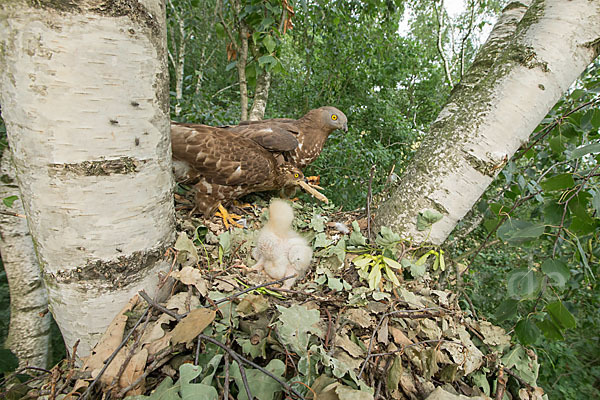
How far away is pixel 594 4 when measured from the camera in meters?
0.98

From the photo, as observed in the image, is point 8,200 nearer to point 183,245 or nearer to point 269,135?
point 183,245

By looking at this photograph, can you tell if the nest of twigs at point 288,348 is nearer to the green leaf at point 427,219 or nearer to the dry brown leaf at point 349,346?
the dry brown leaf at point 349,346

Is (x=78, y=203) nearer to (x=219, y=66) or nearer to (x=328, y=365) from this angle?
(x=328, y=365)

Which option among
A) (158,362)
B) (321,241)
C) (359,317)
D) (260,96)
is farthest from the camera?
(260,96)

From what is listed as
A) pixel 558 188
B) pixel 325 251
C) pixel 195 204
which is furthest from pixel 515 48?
pixel 195 204

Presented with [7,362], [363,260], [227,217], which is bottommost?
[7,362]

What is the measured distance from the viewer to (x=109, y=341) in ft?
2.58

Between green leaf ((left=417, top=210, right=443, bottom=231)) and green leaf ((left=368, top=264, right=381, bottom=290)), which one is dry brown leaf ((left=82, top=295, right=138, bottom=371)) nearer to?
green leaf ((left=368, top=264, right=381, bottom=290))

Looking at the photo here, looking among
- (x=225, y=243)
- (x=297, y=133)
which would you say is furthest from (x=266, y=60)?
(x=225, y=243)

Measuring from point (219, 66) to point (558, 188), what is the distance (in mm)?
9063

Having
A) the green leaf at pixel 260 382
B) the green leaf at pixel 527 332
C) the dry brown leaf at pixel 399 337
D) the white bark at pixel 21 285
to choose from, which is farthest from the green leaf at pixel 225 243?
the green leaf at pixel 527 332

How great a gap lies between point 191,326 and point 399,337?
64cm

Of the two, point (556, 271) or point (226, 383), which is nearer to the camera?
point (226, 383)

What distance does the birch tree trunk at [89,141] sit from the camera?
2.07 feet
